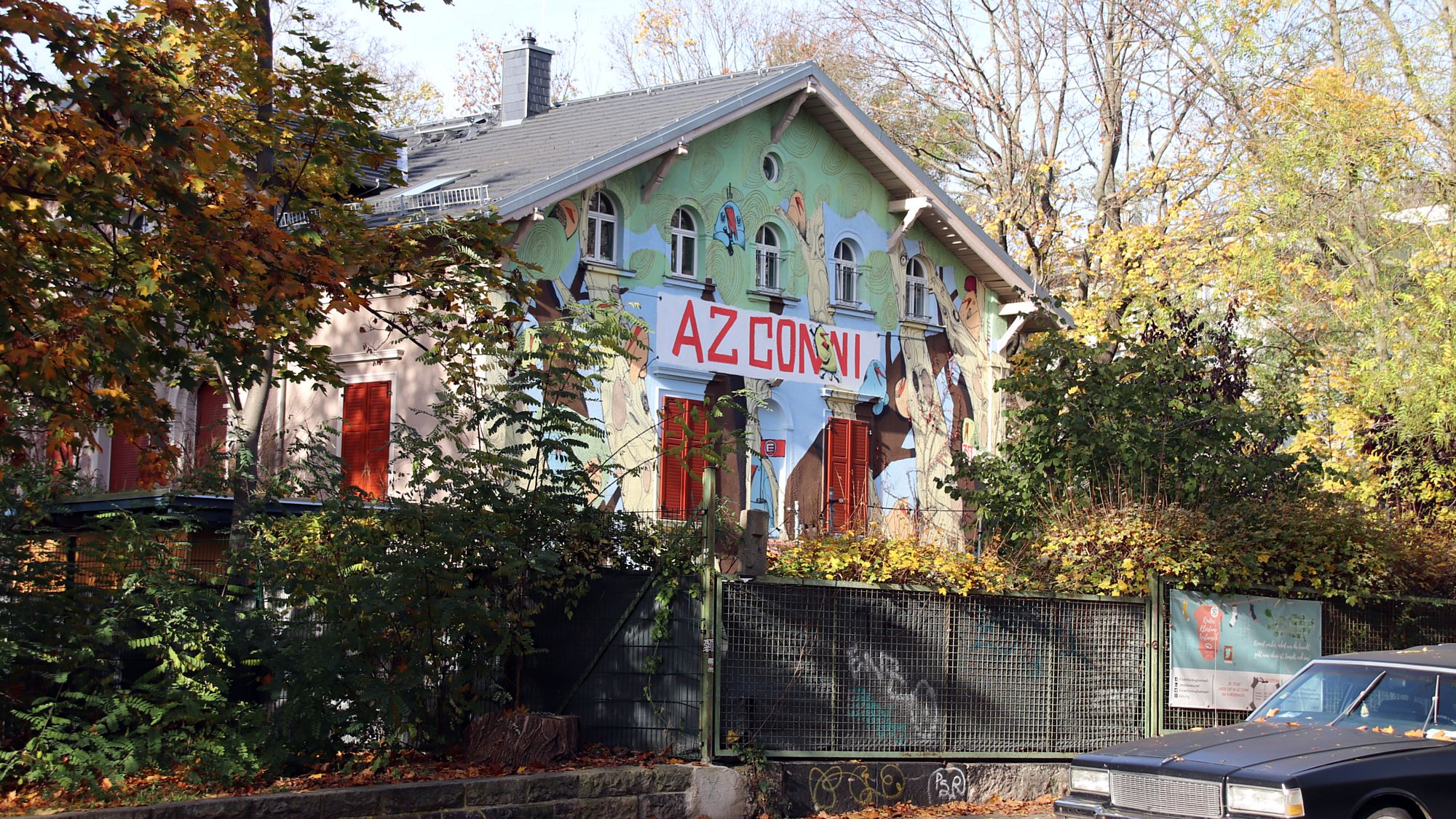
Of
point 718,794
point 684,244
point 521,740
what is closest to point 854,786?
point 718,794

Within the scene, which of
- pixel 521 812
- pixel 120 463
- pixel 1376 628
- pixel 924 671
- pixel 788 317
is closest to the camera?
pixel 521 812

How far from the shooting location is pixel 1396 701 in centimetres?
968

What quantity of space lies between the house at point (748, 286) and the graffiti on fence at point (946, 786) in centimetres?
720

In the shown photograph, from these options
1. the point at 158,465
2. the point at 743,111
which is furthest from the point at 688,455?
the point at 743,111

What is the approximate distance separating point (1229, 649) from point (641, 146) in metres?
10.4

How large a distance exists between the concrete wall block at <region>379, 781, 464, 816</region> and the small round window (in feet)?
48.6

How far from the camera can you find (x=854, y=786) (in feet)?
40.5

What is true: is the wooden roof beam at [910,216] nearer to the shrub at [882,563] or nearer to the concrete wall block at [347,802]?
the shrub at [882,563]

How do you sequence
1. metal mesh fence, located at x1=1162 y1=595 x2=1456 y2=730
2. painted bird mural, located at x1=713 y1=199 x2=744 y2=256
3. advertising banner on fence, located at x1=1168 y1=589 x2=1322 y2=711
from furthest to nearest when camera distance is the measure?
1. painted bird mural, located at x1=713 y1=199 x2=744 y2=256
2. metal mesh fence, located at x1=1162 y1=595 x2=1456 y2=730
3. advertising banner on fence, located at x1=1168 y1=589 x2=1322 y2=711

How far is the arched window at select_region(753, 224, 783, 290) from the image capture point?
2294cm

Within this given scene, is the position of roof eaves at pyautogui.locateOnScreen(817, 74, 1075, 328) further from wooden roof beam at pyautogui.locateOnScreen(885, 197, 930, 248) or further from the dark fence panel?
the dark fence panel

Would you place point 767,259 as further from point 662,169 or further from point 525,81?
point 525,81

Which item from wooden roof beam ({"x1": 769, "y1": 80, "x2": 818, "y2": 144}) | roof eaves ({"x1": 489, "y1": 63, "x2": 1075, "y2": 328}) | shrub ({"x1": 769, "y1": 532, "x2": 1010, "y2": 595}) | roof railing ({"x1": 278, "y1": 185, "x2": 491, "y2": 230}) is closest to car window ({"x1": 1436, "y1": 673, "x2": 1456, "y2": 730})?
shrub ({"x1": 769, "y1": 532, "x2": 1010, "y2": 595})

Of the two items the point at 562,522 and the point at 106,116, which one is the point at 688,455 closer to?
the point at 562,522
